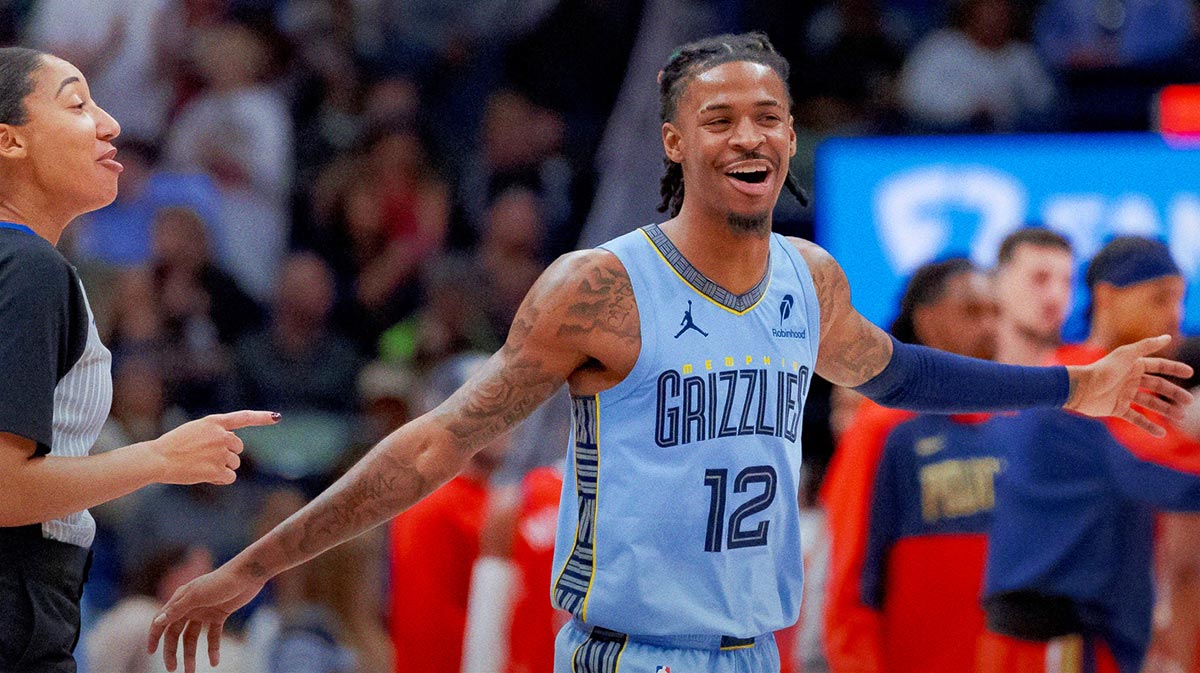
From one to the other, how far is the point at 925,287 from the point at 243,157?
4.64 metres

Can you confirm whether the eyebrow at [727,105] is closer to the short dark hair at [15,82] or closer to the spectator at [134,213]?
the short dark hair at [15,82]

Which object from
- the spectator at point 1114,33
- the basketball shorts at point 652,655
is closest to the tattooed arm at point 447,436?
the basketball shorts at point 652,655

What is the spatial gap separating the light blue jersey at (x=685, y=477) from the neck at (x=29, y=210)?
1164 millimetres

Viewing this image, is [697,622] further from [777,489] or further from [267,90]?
[267,90]

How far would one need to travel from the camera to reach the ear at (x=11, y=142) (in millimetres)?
3090

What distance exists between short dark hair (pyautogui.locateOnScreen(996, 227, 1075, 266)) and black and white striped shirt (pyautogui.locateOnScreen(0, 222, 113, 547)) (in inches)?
150

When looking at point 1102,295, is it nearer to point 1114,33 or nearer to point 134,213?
point 1114,33

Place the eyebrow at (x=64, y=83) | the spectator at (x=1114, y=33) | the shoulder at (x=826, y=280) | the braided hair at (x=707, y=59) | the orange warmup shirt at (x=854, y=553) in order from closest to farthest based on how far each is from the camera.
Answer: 1. the eyebrow at (x=64, y=83)
2. the braided hair at (x=707, y=59)
3. the shoulder at (x=826, y=280)
4. the orange warmup shirt at (x=854, y=553)
5. the spectator at (x=1114, y=33)

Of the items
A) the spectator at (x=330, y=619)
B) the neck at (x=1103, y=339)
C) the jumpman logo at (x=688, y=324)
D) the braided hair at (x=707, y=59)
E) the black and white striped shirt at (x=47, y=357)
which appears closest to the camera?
the black and white striped shirt at (x=47, y=357)

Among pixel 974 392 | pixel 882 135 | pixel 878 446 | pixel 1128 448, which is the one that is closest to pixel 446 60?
pixel 882 135

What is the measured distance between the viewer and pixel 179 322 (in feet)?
28.1

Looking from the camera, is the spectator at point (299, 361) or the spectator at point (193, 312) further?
the spectator at point (299, 361)

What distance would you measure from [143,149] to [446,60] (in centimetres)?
197

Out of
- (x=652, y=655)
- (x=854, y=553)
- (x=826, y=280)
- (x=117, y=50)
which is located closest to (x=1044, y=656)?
(x=854, y=553)
